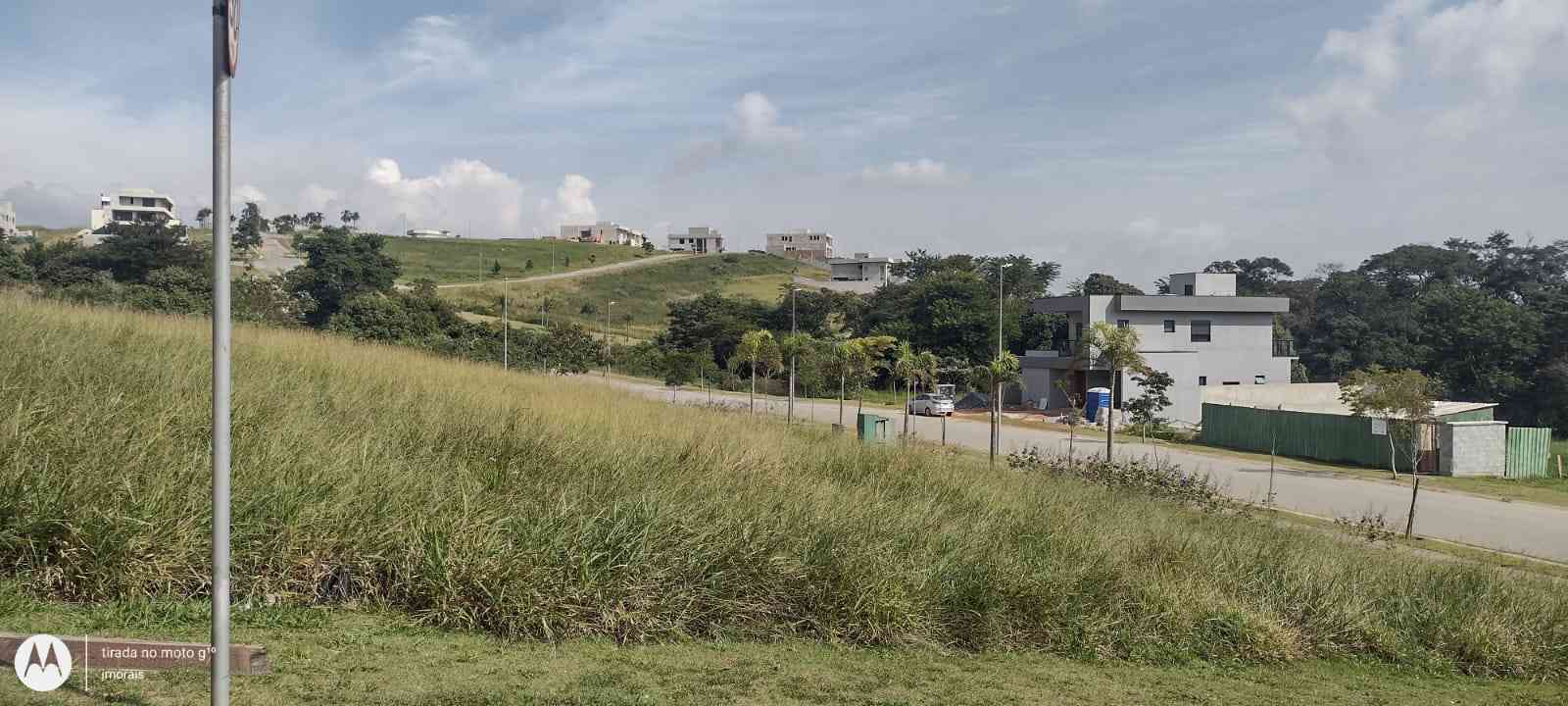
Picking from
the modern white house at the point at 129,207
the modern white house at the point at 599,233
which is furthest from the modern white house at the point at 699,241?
the modern white house at the point at 129,207

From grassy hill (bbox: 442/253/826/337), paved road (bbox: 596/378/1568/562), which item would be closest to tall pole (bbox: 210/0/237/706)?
paved road (bbox: 596/378/1568/562)

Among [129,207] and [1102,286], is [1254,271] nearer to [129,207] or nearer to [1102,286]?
[1102,286]

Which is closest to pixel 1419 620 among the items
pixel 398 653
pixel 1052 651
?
pixel 1052 651

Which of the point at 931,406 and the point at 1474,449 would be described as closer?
the point at 1474,449

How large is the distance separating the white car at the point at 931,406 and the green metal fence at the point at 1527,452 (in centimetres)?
2249

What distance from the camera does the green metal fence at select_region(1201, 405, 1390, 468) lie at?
110 feet

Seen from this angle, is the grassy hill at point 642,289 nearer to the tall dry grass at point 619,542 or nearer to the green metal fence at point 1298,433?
the green metal fence at point 1298,433

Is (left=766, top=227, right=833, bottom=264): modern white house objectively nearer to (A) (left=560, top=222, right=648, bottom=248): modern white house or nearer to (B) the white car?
(A) (left=560, top=222, right=648, bottom=248): modern white house

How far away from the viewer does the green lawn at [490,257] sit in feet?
387

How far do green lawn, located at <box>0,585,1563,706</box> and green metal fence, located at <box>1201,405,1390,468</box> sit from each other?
29518 mm

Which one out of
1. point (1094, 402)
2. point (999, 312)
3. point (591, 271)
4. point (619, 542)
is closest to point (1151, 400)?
point (1094, 402)

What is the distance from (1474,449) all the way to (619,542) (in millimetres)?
32741

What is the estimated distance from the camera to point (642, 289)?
115 meters

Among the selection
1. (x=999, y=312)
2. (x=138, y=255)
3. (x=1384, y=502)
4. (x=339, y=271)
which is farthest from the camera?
(x=339, y=271)
